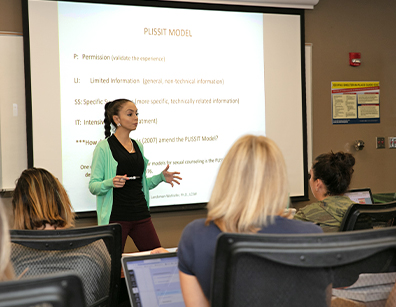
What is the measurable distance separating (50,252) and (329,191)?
4.73ft

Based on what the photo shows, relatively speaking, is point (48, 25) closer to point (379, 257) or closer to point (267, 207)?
point (267, 207)

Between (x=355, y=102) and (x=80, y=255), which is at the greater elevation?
(x=355, y=102)

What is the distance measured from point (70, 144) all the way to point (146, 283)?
7.77ft

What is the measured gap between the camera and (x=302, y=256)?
75 centimetres

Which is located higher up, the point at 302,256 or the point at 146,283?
the point at 302,256

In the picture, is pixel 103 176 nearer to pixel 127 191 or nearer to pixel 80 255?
pixel 127 191

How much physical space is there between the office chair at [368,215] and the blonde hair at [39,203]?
103 centimetres

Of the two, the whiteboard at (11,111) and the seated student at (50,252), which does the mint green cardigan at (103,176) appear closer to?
the whiteboard at (11,111)

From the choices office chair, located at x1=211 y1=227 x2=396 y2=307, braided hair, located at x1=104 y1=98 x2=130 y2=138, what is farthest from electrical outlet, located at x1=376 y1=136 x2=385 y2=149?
office chair, located at x1=211 y1=227 x2=396 y2=307

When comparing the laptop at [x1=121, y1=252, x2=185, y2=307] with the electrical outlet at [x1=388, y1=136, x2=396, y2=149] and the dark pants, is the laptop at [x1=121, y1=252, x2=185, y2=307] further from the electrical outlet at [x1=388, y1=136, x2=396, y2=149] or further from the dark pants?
the electrical outlet at [x1=388, y1=136, x2=396, y2=149]

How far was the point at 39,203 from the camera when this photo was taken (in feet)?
Answer: 4.52

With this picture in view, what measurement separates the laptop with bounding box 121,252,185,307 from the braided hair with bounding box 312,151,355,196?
109 centimetres

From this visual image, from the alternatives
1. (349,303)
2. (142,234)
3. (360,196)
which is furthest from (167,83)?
(349,303)

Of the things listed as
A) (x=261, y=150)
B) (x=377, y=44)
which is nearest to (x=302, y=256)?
(x=261, y=150)
